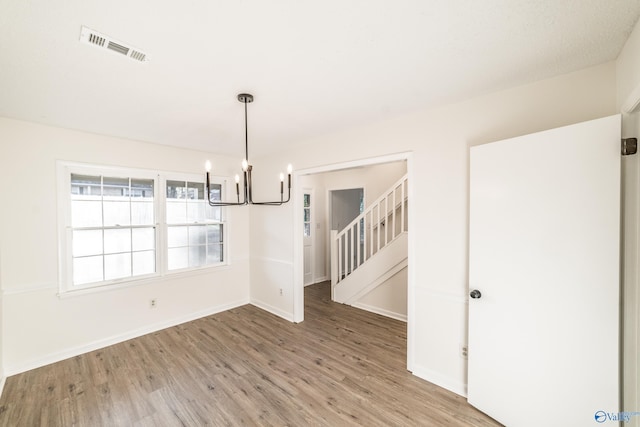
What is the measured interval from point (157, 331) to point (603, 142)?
4.74 metres

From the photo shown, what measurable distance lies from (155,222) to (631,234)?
14.9ft

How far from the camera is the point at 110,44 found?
1414 mm

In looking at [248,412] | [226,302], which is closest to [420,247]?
[248,412]

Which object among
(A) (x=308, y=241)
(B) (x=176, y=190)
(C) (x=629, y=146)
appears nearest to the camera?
(C) (x=629, y=146)

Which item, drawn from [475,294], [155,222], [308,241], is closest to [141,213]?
[155,222]

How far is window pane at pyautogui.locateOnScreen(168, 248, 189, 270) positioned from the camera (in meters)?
3.67

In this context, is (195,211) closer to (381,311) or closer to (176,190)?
(176,190)

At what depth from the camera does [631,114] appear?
4.71 ft

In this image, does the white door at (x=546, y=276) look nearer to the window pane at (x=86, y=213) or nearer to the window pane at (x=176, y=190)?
the window pane at (x=176, y=190)

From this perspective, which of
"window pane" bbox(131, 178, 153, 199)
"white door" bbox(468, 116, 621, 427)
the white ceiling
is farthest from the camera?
"window pane" bbox(131, 178, 153, 199)

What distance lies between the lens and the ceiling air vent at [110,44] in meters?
1.34

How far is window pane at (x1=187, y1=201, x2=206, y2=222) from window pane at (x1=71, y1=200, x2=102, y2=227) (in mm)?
1035

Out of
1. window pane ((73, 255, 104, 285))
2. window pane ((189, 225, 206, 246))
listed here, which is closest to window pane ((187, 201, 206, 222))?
window pane ((189, 225, 206, 246))

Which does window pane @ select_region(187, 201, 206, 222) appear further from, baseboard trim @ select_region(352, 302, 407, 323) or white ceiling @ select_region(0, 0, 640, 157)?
baseboard trim @ select_region(352, 302, 407, 323)
